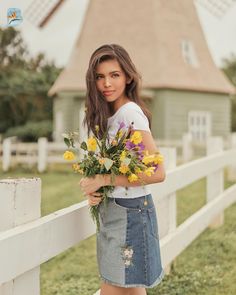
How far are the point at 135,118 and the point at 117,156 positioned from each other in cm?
23

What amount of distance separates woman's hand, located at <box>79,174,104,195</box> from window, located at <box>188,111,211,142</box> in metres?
16.1

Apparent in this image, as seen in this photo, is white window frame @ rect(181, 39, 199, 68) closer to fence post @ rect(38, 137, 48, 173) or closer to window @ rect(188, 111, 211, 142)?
window @ rect(188, 111, 211, 142)

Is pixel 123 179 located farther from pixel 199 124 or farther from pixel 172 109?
pixel 199 124

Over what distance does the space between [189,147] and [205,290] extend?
1103 centimetres

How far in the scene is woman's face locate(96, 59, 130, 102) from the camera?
7.78 feet

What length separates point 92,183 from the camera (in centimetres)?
219

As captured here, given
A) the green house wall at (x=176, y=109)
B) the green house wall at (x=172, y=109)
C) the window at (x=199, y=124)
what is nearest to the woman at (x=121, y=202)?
the green house wall at (x=172, y=109)

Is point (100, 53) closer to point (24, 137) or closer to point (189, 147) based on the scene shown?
point (189, 147)

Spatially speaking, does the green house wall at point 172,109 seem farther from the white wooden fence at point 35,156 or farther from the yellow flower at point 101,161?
the yellow flower at point 101,161

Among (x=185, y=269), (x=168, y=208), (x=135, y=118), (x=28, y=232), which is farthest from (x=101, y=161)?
(x=185, y=269)

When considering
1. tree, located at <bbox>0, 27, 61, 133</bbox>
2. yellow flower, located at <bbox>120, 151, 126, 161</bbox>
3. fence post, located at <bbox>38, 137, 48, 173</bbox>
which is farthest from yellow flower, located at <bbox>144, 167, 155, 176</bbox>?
tree, located at <bbox>0, 27, 61, 133</bbox>

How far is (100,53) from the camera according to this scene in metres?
2.36

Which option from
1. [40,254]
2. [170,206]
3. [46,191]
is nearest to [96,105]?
[40,254]

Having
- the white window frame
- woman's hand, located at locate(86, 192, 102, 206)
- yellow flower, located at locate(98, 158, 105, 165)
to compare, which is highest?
the white window frame
